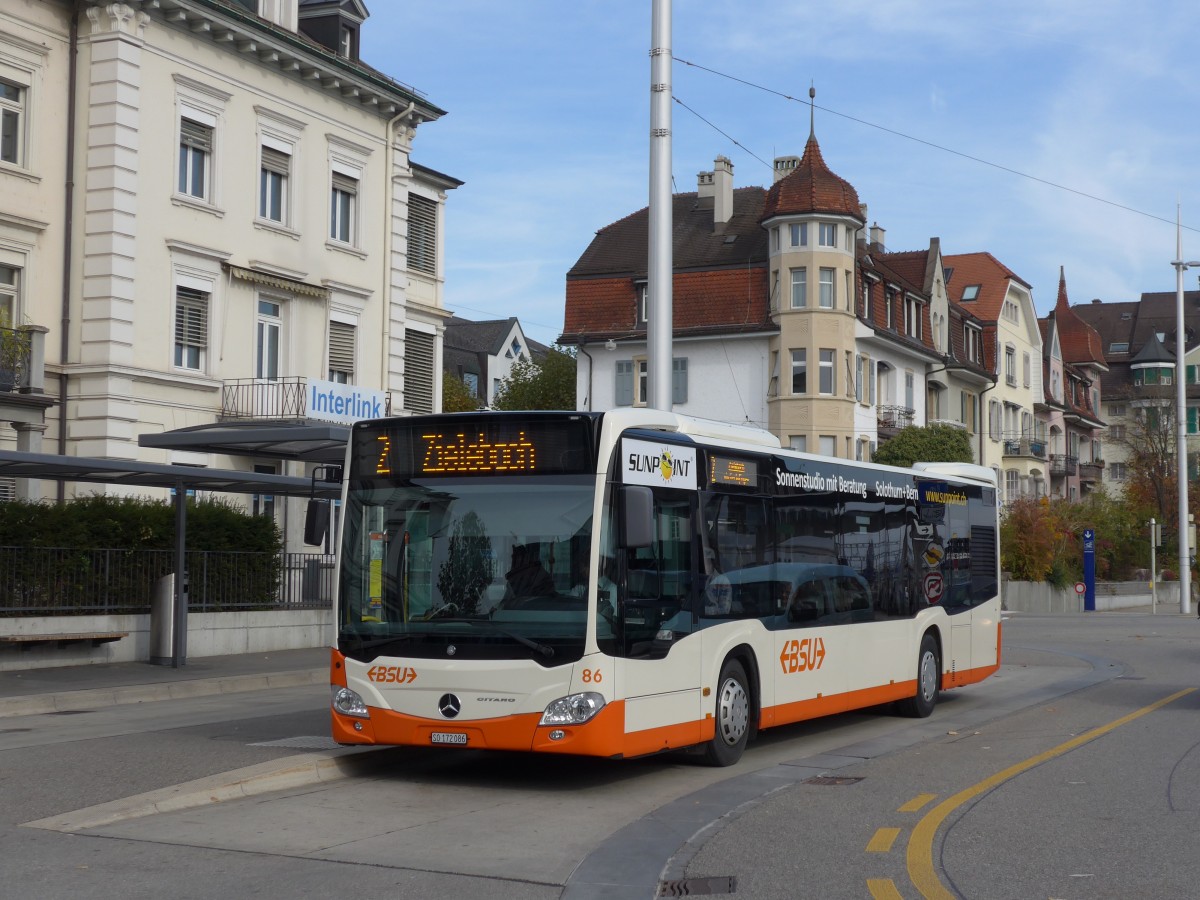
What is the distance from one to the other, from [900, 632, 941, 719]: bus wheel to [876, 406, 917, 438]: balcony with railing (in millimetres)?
41269

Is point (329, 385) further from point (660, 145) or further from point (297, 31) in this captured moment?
point (660, 145)

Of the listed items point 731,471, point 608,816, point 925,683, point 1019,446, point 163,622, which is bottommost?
point 608,816

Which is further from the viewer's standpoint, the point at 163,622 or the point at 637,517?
the point at 163,622

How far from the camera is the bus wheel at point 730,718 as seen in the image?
12.3m

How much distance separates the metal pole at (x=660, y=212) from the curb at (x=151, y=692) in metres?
6.86

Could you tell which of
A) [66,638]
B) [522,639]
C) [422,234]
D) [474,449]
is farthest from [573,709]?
[422,234]

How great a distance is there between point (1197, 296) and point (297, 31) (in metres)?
109

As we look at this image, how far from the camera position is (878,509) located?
15.9m

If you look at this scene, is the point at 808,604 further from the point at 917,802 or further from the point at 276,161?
the point at 276,161

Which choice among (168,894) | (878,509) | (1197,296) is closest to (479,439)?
(168,894)

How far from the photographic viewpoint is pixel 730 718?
493 inches

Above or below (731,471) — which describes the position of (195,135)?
above

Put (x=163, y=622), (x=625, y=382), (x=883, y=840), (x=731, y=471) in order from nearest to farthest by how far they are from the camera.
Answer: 1. (x=883, y=840)
2. (x=731, y=471)
3. (x=163, y=622)
4. (x=625, y=382)

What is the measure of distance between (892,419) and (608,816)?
50.8 metres
